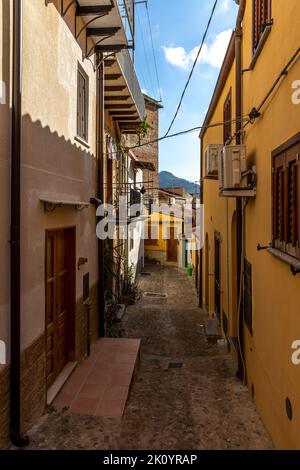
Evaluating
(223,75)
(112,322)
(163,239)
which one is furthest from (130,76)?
(163,239)

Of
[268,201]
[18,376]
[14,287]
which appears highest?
[268,201]

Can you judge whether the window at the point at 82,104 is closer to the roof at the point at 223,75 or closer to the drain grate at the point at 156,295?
the roof at the point at 223,75

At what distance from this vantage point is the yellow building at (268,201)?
3869mm

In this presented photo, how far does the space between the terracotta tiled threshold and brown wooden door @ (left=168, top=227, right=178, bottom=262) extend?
23368 millimetres

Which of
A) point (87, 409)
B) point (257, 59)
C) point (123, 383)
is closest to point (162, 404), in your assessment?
point (123, 383)

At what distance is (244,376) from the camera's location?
265 inches

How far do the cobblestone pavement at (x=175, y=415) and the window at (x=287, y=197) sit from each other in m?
2.63

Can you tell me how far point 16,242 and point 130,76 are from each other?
7400 millimetres

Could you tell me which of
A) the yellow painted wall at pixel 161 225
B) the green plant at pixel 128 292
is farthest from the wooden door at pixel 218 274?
the yellow painted wall at pixel 161 225

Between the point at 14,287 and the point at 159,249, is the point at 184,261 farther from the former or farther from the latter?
the point at 14,287

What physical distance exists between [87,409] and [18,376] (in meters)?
1.56

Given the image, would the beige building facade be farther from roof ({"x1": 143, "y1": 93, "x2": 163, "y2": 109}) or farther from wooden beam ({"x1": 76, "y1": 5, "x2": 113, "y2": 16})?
roof ({"x1": 143, "y1": 93, "x2": 163, "y2": 109})
